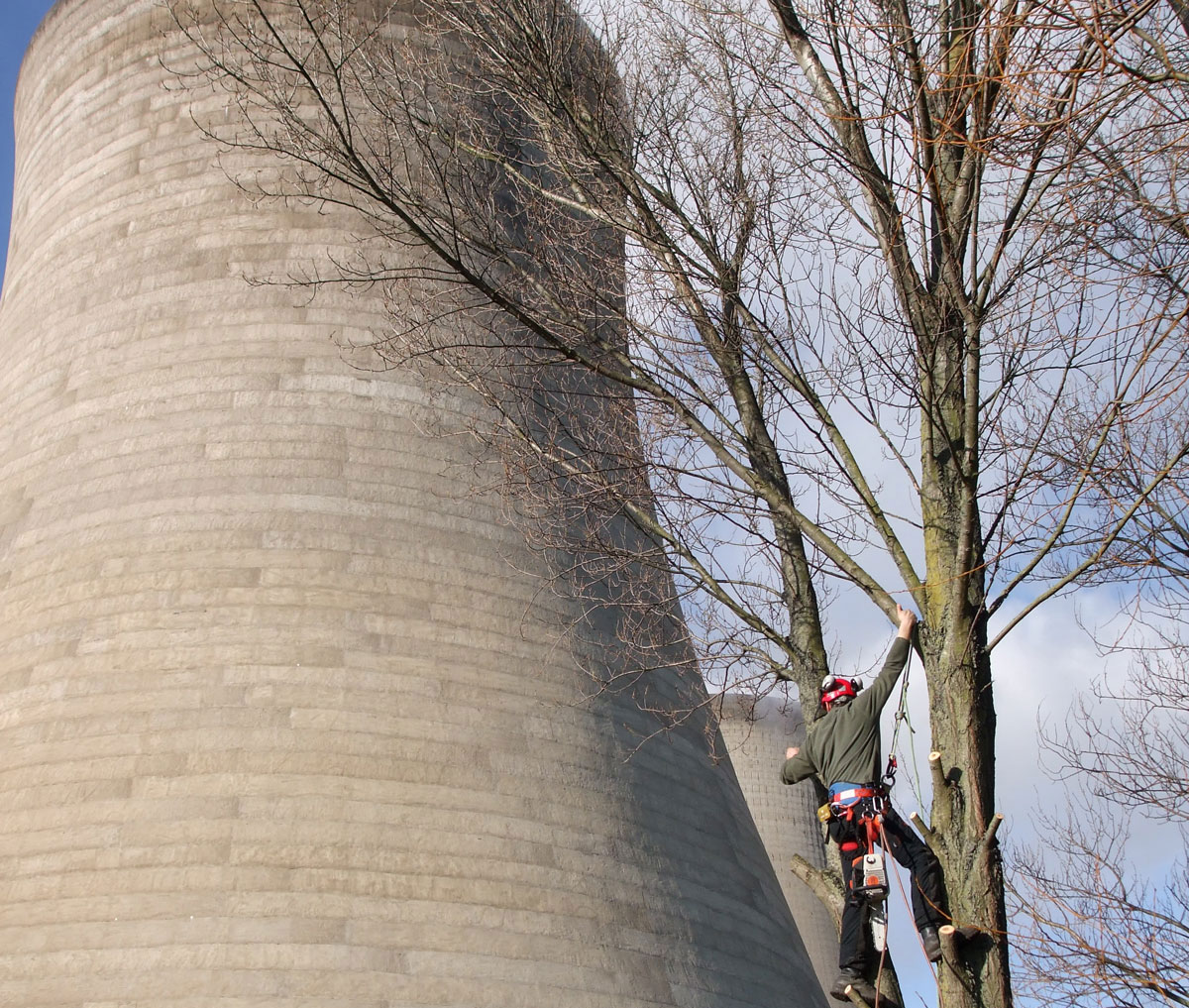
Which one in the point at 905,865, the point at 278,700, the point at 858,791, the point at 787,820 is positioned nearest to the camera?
the point at 905,865

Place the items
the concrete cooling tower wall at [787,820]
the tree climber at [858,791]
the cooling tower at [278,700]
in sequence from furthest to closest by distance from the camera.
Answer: the concrete cooling tower wall at [787,820] < the cooling tower at [278,700] < the tree climber at [858,791]

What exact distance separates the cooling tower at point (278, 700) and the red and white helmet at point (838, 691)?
11.1ft

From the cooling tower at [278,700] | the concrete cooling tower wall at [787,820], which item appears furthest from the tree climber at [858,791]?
the concrete cooling tower wall at [787,820]

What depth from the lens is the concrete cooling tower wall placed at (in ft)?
72.6

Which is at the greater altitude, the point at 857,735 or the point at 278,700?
the point at 278,700

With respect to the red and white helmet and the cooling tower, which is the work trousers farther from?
the cooling tower

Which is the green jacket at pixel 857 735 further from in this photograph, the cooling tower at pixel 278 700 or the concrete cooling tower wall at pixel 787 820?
the concrete cooling tower wall at pixel 787 820

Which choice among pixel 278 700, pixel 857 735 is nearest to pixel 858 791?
pixel 857 735

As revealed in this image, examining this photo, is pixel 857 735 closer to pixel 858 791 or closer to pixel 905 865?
pixel 858 791

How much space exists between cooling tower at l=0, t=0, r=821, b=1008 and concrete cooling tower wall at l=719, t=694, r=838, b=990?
12.5 m

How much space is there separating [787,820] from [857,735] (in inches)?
759

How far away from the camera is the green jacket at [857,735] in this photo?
193 inches

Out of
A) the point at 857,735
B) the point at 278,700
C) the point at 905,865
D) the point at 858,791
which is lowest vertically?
the point at 905,865

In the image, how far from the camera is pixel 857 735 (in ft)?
16.3
